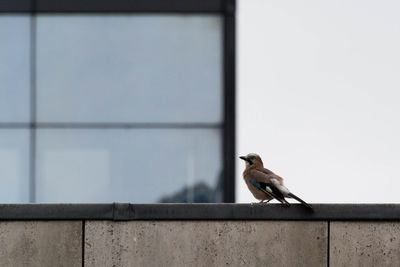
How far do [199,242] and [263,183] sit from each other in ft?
3.75

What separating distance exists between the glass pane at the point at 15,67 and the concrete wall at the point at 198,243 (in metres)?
8.75

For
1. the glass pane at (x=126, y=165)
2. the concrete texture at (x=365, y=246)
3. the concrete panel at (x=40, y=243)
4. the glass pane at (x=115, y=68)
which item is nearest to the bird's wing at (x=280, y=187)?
the concrete texture at (x=365, y=246)

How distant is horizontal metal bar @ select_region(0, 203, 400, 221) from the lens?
474 inches

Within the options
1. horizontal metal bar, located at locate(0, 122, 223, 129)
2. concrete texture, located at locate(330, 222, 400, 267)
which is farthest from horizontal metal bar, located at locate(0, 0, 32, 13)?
concrete texture, located at locate(330, 222, 400, 267)

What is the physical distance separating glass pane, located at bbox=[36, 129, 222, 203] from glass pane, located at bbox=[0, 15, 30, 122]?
2.22 ft

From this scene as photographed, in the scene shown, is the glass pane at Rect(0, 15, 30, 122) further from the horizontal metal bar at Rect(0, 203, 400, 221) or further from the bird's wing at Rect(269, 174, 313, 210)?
the bird's wing at Rect(269, 174, 313, 210)

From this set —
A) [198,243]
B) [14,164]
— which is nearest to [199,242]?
[198,243]

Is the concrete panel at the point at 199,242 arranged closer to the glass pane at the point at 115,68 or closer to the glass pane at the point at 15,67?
the glass pane at the point at 115,68

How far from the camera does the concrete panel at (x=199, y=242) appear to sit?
1211cm

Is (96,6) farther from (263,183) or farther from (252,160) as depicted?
(263,183)

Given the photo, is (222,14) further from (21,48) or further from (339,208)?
(339,208)

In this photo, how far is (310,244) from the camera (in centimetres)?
1208

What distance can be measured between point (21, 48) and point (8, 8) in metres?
0.75

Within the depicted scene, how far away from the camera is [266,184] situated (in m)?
12.7
